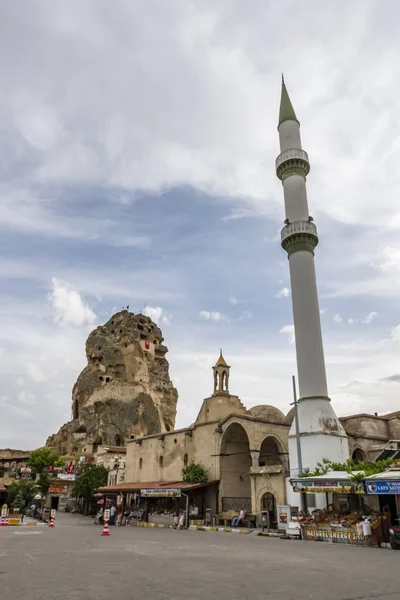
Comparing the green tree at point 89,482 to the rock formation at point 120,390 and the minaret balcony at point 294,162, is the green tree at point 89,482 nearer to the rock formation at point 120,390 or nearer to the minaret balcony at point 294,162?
the minaret balcony at point 294,162

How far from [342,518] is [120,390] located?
6376 centimetres

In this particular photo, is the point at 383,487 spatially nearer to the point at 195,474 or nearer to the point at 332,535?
the point at 332,535

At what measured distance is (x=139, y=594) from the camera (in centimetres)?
681

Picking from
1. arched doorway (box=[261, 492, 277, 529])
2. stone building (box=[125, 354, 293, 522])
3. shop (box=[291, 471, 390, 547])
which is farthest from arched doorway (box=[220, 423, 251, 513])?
shop (box=[291, 471, 390, 547])

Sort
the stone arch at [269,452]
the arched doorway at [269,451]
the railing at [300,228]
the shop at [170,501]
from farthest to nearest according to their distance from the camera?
the arched doorway at [269,451] → the stone arch at [269,452] → the railing at [300,228] → the shop at [170,501]

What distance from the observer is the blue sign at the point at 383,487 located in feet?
48.3

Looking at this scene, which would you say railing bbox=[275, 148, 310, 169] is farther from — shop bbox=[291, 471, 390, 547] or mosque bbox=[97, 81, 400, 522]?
shop bbox=[291, 471, 390, 547]

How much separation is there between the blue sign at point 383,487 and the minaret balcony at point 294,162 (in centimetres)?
1926

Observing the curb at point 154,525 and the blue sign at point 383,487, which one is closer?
the blue sign at point 383,487

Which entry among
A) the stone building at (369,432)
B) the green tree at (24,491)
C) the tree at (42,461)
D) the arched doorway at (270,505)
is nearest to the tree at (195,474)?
the arched doorway at (270,505)

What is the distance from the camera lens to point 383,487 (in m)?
15.1

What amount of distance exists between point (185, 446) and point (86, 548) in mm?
18042

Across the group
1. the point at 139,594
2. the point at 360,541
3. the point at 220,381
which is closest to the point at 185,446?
the point at 220,381

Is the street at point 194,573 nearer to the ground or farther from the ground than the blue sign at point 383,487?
nearer to the ground
